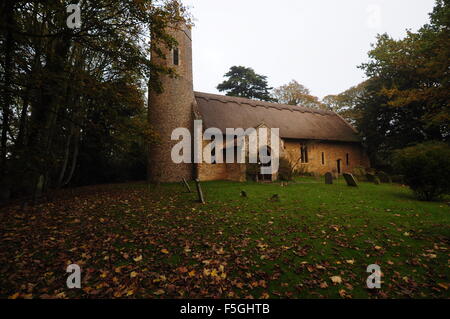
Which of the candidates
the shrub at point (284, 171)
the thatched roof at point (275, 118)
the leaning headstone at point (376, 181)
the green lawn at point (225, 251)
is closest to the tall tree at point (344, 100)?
the thatched roof at point (275, 118)

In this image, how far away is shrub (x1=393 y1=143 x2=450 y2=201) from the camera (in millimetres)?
8180

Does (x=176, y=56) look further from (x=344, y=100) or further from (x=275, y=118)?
(x=344, y=100)

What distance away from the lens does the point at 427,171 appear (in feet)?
27.3

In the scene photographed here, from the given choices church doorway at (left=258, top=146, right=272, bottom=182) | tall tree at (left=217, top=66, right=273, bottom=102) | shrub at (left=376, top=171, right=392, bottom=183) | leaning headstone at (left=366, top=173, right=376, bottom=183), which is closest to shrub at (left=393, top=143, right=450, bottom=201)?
leaning headstone at (left=366, top=173, right=376, bottom=183)

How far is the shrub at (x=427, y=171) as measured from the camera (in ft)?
26.8

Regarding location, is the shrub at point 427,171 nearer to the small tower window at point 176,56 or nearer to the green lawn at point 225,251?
the green lawn at point 225,251

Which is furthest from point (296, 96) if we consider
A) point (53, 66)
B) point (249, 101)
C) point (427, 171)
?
point (53, 66)

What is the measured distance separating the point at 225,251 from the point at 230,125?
15.9 m

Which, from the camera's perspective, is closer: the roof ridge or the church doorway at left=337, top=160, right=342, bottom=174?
the roof ridge

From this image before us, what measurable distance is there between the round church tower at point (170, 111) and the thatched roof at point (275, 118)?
1.95 m

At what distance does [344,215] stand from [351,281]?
3551 millimetres

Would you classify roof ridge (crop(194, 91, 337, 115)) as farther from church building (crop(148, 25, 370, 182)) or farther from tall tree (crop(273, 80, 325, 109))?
tall tree (crop(273, 80, 325, 109))
